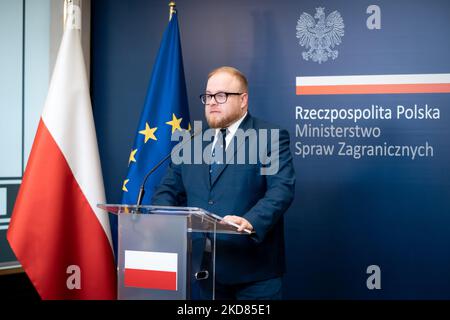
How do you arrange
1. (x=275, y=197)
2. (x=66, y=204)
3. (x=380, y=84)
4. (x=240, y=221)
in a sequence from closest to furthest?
(x=240, y=221) → (x=275, y=197) → (x=66, y=204) → (x=380, y=84)

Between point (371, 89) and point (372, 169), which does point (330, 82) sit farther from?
point (372, 169)

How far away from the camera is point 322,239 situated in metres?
3.79

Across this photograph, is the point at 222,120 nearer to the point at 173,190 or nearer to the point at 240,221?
the point at 173,190

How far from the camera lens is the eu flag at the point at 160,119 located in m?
3.41

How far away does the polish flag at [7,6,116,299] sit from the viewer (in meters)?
3.07

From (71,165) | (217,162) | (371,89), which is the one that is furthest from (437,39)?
(71,165)

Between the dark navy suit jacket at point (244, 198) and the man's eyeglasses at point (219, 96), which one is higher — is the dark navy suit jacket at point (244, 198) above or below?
below

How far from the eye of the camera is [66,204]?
316 centimetres

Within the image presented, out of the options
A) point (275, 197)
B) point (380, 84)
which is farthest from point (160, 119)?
point (380, 84)

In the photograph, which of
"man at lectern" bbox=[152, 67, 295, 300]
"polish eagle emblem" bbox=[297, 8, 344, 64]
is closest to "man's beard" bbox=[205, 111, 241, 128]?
"man at lectern" bbox=[152, 67, 295, 300]

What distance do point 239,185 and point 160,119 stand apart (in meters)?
1.09

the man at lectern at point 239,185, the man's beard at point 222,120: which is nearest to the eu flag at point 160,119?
the man at lectern at point 239,185

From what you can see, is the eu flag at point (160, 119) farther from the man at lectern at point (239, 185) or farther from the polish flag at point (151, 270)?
the polish flag at point (151, 270)

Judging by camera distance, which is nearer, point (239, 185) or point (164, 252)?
point (164, 252)
